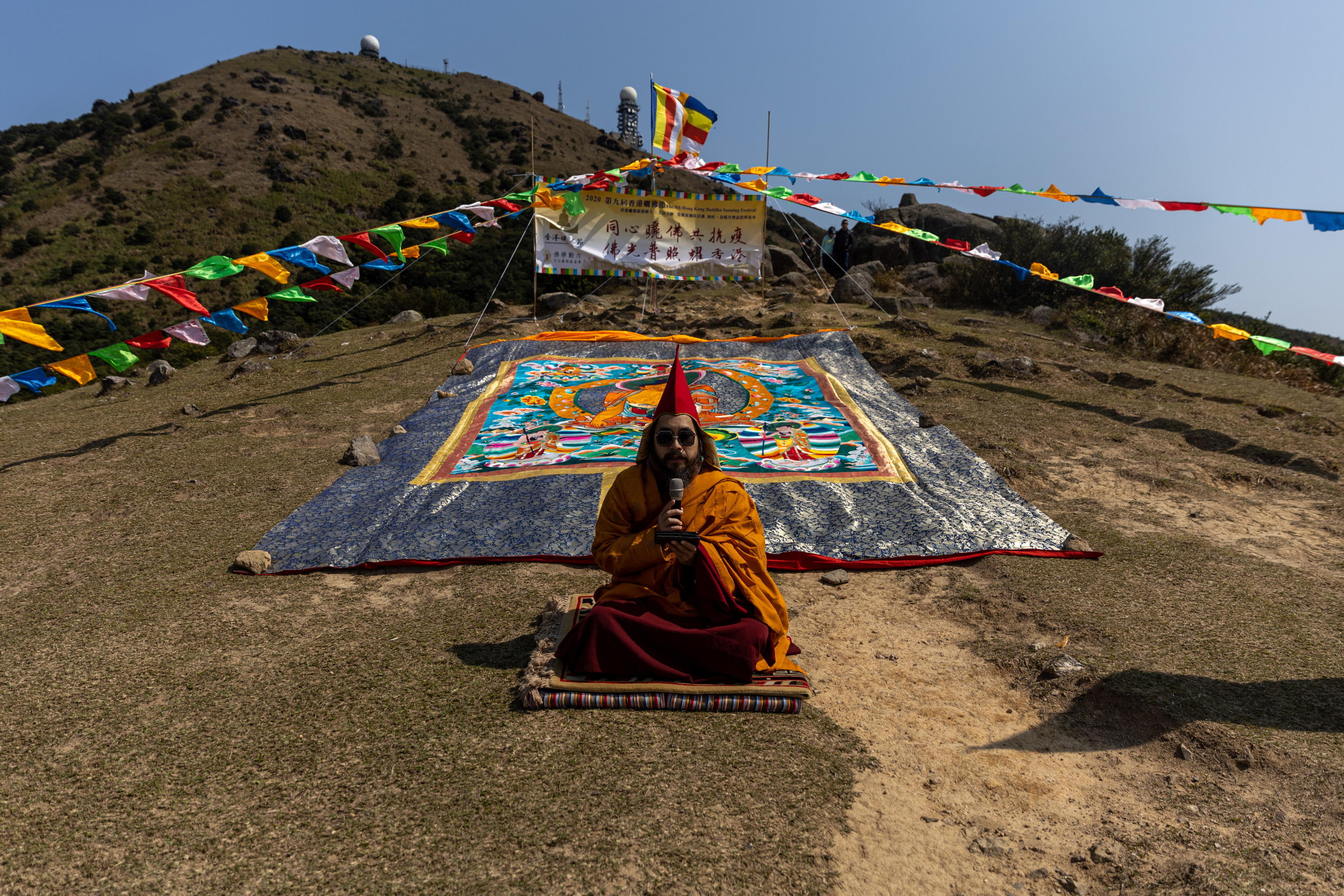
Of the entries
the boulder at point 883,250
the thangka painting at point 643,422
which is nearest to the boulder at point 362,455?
the thangka painting at point 643,422

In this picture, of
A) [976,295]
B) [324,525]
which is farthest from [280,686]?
[976,295]

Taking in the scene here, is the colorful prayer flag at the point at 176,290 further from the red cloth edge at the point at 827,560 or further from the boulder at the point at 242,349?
the boulder at the point at 242,349

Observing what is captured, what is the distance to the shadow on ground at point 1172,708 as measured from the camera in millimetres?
3137

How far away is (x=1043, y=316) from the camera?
514 inches

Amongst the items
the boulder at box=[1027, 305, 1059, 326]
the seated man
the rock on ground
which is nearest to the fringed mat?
the seated man

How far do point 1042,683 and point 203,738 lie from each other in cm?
389

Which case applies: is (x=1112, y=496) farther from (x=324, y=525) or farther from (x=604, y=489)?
(x=324, y=525)

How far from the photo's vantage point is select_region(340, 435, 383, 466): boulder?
21.8ft

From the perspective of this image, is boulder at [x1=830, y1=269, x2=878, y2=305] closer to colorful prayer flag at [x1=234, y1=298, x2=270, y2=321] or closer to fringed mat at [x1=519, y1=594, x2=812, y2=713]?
colorful prayer flag at [x1=234, y1=298, x2=270, y2=321]

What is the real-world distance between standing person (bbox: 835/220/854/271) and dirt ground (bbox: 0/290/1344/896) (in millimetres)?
12393

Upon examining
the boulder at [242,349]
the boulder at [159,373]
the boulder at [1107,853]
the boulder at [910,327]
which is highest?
the boulder at [910,327]

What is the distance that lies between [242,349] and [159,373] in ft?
4.10

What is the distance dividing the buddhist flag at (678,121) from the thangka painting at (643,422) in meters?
5.17

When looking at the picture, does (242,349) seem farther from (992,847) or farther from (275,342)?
(992,847)
